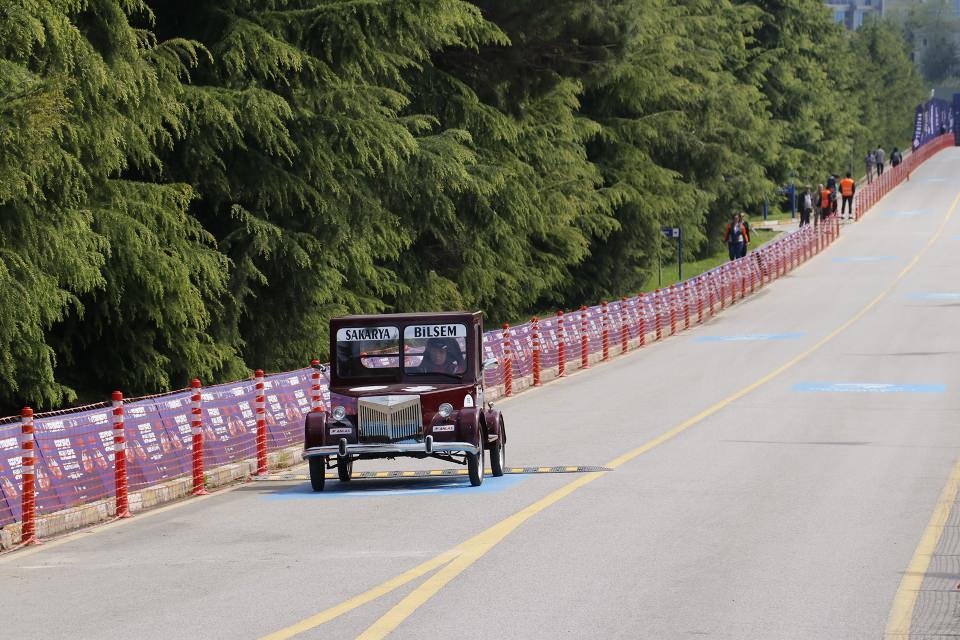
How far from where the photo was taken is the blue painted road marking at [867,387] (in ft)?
94.3

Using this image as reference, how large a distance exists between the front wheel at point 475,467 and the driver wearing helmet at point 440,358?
1052 millimetres

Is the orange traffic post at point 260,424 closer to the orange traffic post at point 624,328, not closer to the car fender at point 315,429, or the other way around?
the car fender at point 315,429

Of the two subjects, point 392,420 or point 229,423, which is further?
point 229,423

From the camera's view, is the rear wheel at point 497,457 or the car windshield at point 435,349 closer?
the car windshield at point 435,349

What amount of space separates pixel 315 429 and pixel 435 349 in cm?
167

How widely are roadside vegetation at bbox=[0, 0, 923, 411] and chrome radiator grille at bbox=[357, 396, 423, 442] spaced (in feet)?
15.2

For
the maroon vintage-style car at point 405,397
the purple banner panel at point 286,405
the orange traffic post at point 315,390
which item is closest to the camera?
the maroon vintage-style car at point 405,397

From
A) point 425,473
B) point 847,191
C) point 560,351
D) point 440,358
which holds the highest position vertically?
point 847,191

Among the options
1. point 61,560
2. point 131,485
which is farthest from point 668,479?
point 61,560

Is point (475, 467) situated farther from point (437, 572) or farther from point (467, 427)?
point (437, 572)

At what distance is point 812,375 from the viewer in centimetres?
3169

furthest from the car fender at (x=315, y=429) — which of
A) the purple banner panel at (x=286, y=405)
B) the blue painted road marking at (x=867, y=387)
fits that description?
the blue painted road marking at (x=867, y=387)

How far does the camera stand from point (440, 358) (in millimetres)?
17969

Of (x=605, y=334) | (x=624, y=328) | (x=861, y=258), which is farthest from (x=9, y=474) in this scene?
(x=861, y=258)
